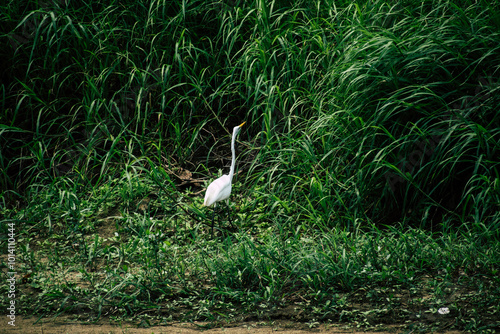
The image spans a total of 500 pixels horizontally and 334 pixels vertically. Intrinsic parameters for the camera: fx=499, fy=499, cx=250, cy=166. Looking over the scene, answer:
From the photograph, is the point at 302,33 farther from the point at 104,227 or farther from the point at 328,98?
the point at 104,227

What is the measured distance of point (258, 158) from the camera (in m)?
4.33

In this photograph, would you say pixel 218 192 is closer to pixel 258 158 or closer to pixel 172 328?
pixel 258 158

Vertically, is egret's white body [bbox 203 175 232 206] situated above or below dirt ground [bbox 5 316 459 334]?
above

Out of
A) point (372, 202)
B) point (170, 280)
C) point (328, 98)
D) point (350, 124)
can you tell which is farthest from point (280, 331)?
point (328, 98)

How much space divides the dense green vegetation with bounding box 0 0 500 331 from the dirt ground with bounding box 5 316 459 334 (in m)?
0.08

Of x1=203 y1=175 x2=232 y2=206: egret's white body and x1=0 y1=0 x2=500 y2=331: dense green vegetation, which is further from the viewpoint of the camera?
x1=203 y1=175 x2=232 y2=206: egret's white body

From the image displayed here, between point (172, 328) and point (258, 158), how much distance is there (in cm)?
195

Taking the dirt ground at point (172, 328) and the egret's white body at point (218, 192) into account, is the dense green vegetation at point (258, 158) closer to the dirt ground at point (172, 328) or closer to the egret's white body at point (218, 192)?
the dirt ground at point (172, 328)

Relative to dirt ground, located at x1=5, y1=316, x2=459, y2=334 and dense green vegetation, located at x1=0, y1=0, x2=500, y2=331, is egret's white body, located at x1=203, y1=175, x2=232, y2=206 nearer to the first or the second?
dense green vegetation, located at x1=0, y1=0, x2=500, y2=331

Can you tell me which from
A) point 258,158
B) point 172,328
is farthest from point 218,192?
point 172,328

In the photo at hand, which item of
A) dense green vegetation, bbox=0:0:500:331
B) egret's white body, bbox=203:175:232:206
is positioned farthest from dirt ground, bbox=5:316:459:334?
egret's white body, bbox=203:175:232:206

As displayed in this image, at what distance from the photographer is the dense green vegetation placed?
2977 millimetres

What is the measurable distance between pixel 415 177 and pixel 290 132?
47.5 inches

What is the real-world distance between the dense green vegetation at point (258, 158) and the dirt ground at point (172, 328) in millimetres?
82
